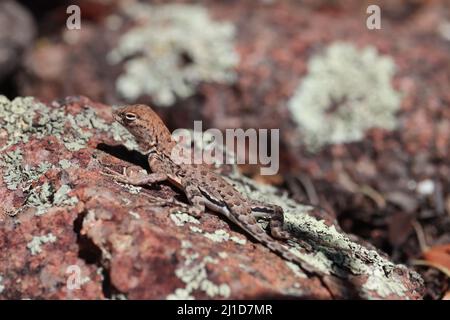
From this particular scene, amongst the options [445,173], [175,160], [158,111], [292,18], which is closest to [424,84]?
[445,173]

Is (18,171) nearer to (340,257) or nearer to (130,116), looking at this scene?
(130,116)

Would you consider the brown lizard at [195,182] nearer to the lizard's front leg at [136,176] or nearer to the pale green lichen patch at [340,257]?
the lizard's front leg at [136,176]

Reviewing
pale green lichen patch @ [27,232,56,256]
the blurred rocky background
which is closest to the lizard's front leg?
pale green lichen patch @ [27,232,56,256]

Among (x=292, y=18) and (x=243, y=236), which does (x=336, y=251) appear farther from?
(x=292, y=18)

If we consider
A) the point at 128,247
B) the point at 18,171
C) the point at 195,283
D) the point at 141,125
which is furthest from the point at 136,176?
the point at 195,283

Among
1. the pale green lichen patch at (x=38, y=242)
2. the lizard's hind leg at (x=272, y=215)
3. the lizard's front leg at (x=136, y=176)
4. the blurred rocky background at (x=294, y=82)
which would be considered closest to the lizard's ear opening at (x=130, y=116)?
the lizard's front leg at (x=136, y=176)

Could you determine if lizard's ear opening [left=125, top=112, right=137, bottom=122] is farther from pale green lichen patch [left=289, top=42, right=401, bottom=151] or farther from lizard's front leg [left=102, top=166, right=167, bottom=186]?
pale green lichen patch [left=289, top=42, right=401, bottom=151]
